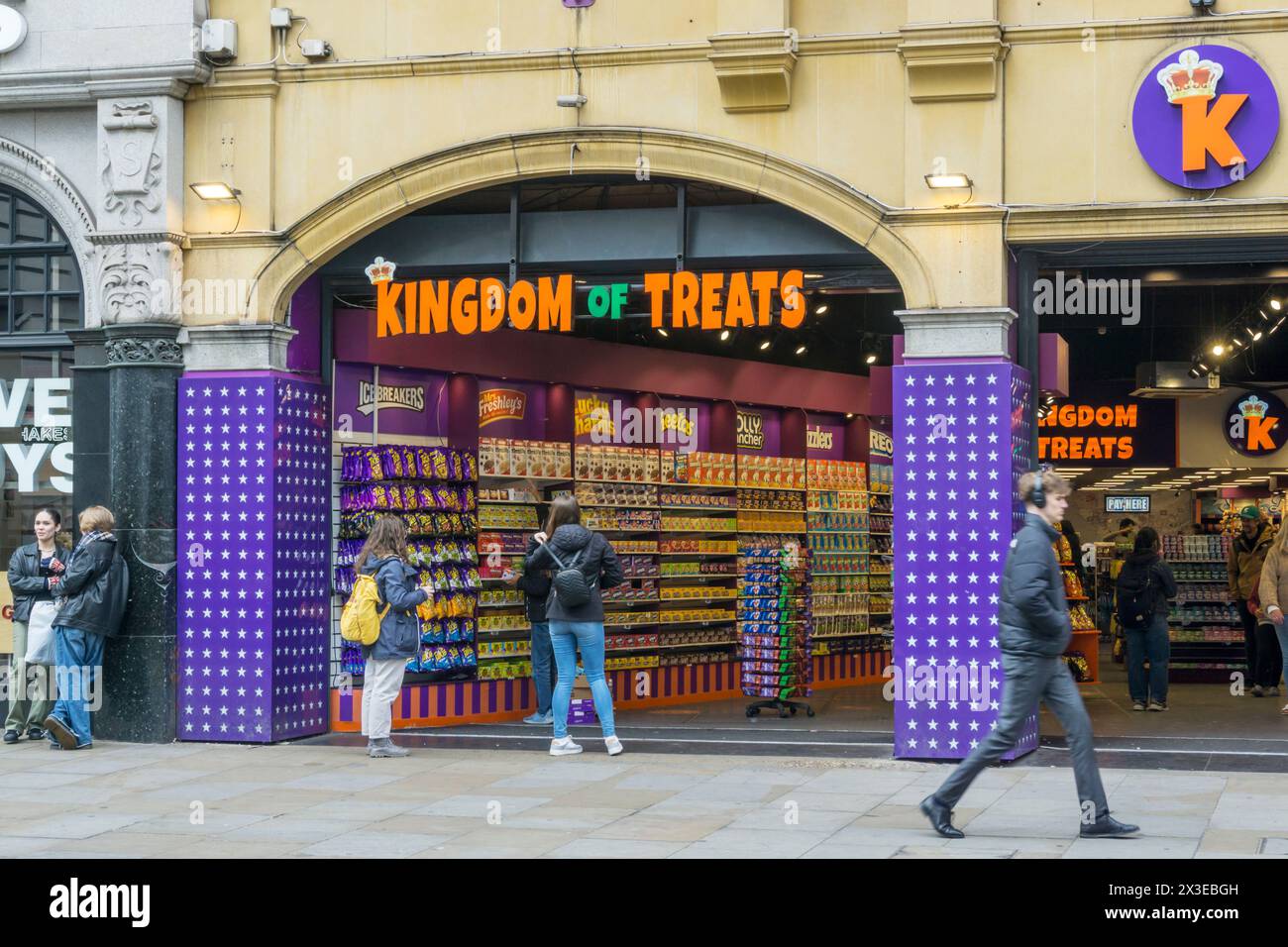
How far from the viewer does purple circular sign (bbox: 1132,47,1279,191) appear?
35.7 feet

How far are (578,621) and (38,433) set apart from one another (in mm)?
4805

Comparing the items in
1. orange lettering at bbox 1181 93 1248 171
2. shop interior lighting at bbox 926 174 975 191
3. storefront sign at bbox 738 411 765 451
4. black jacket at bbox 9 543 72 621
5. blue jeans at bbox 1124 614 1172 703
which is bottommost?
blue jeans at bbox 1124 614 1172 703

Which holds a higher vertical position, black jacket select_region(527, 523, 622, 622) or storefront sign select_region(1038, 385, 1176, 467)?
storefront sign select_region(1038, 385, 1176, 467)

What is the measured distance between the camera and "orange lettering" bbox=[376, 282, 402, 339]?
41.0ft

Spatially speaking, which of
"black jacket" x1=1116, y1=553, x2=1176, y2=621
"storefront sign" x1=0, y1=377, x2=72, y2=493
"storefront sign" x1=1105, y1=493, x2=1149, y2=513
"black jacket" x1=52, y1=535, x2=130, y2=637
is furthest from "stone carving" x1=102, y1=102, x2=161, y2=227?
"storefront sign" x1=1105, y1=493, x2=1149, y2=513

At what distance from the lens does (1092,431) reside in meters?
20.9

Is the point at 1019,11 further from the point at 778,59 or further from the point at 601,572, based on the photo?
the point at 601,572

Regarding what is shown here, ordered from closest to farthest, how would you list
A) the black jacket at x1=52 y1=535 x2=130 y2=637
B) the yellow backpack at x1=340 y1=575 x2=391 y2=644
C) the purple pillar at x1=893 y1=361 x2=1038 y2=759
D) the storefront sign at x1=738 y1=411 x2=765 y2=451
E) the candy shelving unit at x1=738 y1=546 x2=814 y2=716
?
the purple pillar at x1=893 y1=361 x2=1038 y2=759, the yellow backpack at x1=340 y1=575 x2=391 y2=644, the black jacket at x1=52 y1=535 x2=130 y2=637, the candy shelving unit at x1=738 y1=546 x2=814 y2=716, the storefront sign at x1=738 y1=411 x2=765 y2=451

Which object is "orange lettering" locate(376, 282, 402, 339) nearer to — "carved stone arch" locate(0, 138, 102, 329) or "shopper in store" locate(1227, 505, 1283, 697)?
"carved stone arch" locate(0, 138, 102, 329)

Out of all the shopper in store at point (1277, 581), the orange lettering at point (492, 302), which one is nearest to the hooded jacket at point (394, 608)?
the orange lettering at point (492, 302)

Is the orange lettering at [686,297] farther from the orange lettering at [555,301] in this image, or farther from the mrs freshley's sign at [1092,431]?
the mrs freshley's sign at [1092,431]

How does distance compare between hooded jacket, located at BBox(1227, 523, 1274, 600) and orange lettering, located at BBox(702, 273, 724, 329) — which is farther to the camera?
hooded jacket, located at BBox(1227, 523, 1274, 600)

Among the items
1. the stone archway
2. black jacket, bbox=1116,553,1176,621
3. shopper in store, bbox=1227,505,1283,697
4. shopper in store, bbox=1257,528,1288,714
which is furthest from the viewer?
shopper in store, bbox=1227,505,1283,697

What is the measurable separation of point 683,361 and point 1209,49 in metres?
6.59
